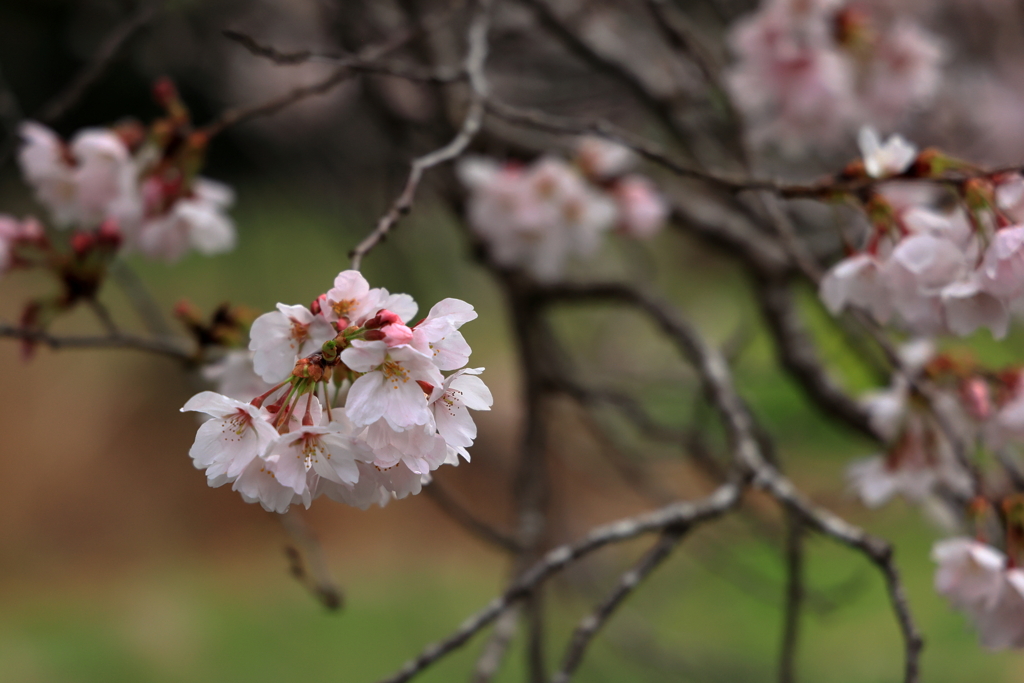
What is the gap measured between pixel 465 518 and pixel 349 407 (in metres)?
0.58

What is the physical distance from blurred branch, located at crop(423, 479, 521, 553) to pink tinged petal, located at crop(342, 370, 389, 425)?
0.54 m

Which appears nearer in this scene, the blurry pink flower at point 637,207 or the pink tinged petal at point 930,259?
the pink tinged petal at point 930,259

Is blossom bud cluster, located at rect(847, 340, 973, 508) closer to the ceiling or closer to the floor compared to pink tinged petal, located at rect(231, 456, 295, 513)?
closer to the ceiling

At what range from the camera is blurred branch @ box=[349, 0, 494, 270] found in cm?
46

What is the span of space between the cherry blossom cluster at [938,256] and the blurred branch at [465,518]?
0.49 meters

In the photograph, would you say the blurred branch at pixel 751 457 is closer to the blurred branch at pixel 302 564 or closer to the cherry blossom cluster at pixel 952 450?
the cherry blossom cluster at pixel 952 450

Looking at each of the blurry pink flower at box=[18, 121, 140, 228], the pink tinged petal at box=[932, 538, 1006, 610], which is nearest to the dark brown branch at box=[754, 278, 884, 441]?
the pink tinged petal at box=[932, 538, 1006, 610]

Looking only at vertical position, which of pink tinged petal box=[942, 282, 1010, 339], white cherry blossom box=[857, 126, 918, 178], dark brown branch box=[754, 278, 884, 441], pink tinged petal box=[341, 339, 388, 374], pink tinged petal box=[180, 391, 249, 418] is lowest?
pink tinged petal box=[180, 391, 249, 418]

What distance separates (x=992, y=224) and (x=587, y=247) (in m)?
0.69

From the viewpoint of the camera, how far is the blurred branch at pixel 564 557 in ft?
1.81

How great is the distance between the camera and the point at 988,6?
6.65ft

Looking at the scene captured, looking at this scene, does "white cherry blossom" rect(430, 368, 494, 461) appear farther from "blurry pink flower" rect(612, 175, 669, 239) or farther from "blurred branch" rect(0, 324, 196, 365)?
"blurry pink flower" rect(612, 175, 669, 239)

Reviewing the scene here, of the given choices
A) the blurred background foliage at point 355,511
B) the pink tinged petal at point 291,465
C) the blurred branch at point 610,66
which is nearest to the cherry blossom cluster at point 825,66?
the blurred branch at point 610,66

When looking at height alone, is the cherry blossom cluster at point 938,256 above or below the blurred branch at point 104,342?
above
